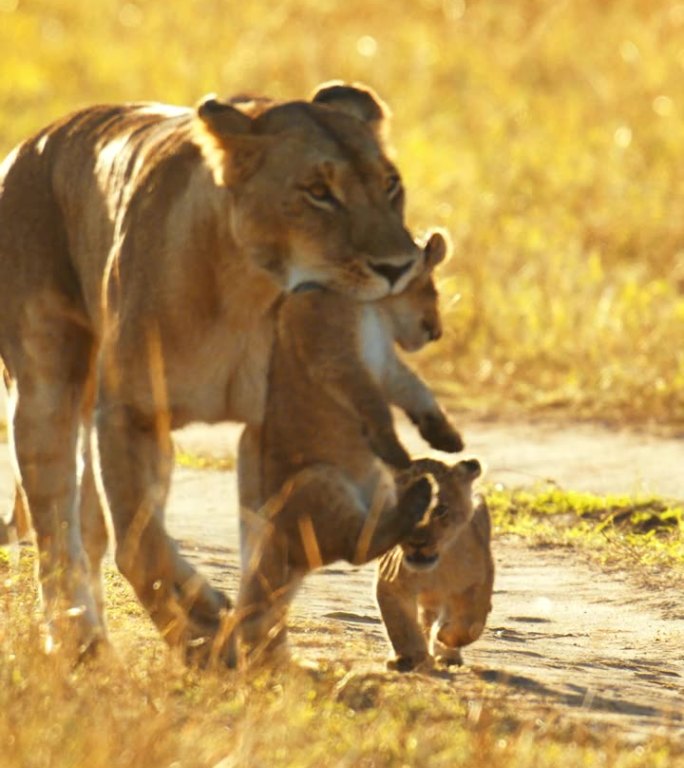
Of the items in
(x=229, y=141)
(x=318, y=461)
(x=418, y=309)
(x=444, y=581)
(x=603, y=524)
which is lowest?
(x=603, y=524)

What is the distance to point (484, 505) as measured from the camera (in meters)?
5.97

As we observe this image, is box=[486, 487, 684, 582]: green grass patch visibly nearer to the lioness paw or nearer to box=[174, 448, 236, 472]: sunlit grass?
box=[174, 448, 236, 472]: sunlit grass

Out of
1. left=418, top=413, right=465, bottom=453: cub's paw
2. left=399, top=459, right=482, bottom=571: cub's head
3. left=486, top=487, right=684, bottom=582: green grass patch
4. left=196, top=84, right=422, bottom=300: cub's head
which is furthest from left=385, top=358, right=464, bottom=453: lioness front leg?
left=486, top=487, right=684, bottom=582: green grass patch

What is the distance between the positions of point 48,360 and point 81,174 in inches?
19.5

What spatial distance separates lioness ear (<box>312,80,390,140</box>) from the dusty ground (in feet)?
4.36

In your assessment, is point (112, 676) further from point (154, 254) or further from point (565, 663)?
point (565, 663)

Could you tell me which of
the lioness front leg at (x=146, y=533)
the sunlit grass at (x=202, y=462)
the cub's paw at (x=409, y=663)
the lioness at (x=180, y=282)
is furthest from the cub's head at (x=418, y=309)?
the sunlit grass at (x=202, y=462)

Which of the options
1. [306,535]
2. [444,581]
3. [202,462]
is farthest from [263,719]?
[202,462]

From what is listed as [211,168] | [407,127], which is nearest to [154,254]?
[211,168]

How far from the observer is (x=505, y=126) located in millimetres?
14484

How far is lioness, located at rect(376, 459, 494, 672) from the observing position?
18.3 ft

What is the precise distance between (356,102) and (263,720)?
1.72 metres

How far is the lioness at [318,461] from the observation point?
5121 mm

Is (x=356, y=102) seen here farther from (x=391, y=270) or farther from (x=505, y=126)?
(x=505, y=126)
